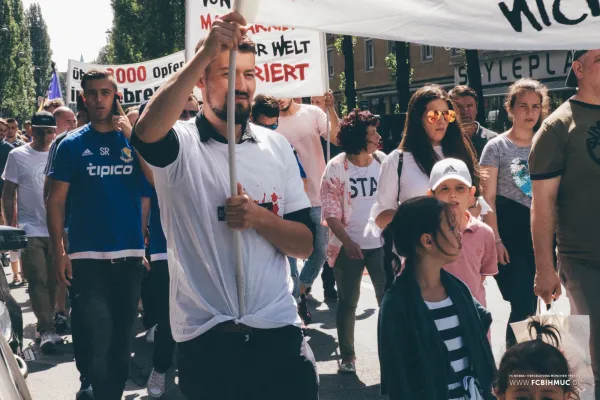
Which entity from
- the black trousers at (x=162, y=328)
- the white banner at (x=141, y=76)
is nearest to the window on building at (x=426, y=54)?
the white banner at (x=141, y=76)

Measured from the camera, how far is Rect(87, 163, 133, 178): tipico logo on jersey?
5.34m

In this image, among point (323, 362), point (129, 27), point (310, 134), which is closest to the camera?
point (323, 362)

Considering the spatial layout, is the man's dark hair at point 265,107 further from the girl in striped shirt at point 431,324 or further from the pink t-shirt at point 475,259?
the girl in striped shirt at point 431,324

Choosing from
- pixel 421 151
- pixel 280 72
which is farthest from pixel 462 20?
pixel 280 72

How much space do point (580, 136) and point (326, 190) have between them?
273cm

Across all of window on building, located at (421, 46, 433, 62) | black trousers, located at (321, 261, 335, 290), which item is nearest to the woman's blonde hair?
black trousers, located at (321, 261, 335, 290)

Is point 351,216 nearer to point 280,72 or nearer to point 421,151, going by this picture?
point 421,151

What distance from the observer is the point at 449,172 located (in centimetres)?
475

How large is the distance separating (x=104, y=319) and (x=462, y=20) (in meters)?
2.82

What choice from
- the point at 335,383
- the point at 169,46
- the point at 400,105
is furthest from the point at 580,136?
the point at 169,46

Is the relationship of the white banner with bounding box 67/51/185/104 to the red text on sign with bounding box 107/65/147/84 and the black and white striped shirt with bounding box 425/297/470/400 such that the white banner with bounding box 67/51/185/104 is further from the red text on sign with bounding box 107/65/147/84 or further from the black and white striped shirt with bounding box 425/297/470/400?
the black and white striped shirt with bounding box 425/297/470/400

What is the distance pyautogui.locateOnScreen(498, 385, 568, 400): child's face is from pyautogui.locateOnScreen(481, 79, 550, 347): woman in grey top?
2869mm

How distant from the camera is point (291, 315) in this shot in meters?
3.32

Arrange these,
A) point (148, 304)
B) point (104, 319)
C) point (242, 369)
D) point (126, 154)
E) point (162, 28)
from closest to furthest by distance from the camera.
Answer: point (242, 369) → point (104, 319) → point (126, 154) → point (148, 304) → point (162, 28)
